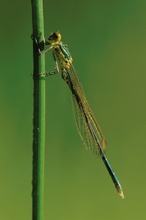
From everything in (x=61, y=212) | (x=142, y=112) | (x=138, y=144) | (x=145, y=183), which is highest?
(x=142, y=112)

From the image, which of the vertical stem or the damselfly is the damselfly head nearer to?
the damselfly

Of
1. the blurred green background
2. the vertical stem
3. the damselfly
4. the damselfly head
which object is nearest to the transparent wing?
the damselfly

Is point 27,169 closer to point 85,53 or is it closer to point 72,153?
point 72,153

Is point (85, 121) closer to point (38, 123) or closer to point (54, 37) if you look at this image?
point (54, 37)

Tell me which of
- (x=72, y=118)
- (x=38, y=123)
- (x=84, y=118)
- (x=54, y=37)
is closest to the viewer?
(x=38, y=123)

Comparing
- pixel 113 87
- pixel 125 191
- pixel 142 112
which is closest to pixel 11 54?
pixel 113 87

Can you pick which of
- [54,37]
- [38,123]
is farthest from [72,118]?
[38,123]
